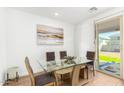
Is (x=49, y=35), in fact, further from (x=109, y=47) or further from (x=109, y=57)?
(x=109, y=57)

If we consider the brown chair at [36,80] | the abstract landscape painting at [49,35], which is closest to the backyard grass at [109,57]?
the abstract landscape painting at [49,35]

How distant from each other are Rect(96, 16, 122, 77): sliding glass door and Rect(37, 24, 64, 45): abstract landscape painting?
165 cm

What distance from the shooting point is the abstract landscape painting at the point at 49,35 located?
11.6 ft

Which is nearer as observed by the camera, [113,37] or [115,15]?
[115,15]

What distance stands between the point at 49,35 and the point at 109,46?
2396 millimetres

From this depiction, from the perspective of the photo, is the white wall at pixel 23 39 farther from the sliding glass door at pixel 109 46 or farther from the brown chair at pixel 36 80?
the sliding glass door at pixel 109 46

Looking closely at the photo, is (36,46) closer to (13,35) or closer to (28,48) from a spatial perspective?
(28,48)

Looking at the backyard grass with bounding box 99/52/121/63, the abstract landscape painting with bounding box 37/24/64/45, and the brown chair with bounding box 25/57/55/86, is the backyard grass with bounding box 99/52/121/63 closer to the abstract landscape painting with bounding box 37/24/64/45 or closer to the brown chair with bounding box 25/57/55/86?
the abstract landscape painting with bounding box 37/24/64/45

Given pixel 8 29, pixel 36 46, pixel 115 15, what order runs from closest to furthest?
1. pixel 8 29
2. pixel 115 15
3. pixel 36 46

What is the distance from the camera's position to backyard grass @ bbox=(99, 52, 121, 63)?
3.13 metres

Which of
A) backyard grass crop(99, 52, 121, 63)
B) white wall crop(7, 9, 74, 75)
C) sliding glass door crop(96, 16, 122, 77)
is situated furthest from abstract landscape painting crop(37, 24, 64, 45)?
backyard grass crop(99, 52, 121, 63)
